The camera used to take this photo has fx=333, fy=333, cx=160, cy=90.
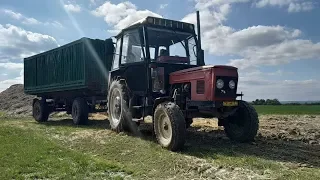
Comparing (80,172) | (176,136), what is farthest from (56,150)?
(176,136)

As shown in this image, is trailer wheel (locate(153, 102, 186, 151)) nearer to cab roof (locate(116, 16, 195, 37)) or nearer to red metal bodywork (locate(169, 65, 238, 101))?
red metal bodywork (locate(169, 65, 238, 101))

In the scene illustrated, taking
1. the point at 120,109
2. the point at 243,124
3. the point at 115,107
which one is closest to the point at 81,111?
the point at 115,107

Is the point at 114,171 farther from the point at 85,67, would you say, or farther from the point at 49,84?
the point at 49,84

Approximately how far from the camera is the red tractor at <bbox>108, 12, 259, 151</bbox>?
23.0 feet

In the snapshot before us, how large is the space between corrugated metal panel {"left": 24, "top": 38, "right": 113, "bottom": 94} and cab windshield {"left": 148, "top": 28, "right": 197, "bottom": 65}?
4.74 m

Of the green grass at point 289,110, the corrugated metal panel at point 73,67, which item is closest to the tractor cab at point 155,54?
the corrugated metal panel at point 73,67

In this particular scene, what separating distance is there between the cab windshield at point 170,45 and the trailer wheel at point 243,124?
69.9 inches

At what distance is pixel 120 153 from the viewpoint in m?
6.82

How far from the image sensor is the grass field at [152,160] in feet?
17.0

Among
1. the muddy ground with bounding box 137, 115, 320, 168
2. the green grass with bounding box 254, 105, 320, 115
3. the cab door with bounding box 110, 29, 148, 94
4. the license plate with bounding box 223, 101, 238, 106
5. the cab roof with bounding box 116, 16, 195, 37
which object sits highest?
the cab roof with bounding box 116, 16, 195, 37

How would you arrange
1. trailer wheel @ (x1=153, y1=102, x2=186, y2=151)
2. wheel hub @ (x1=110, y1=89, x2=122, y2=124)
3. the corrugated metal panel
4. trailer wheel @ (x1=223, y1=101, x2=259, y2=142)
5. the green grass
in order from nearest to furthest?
trailer wheel @ (x1=153, y1=102, x2=186, y2=151)
trailer wheel @ (x1=223, y1=101, x2=259, y2=142)
wheel hub @ (x1=110, y1=89, x2=122, y2=124)
the corrugated metal panel
the green grass

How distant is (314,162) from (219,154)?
1653 millimetres

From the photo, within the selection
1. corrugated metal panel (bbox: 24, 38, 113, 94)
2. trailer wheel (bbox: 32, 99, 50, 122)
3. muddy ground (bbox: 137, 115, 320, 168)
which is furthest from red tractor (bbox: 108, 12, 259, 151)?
trailer wheel (bbox: 32, 99, 50, 122)

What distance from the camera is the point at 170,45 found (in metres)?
8.99
